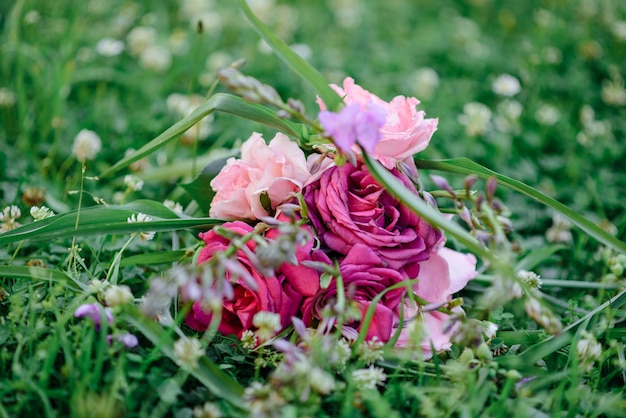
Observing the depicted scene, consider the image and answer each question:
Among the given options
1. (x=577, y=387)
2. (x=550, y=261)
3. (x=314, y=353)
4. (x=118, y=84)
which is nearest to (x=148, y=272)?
(x=314, y=353)

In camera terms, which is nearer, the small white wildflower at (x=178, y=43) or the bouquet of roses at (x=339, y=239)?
the bouquet of roses at (x=339, y=239)

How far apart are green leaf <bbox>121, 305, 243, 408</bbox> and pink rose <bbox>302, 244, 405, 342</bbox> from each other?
0.18 metres

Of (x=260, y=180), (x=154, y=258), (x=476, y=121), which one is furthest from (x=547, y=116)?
(x=154, y=258)

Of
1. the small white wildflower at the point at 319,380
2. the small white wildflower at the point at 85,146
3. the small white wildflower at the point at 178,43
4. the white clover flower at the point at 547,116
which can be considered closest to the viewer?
the small white wildflower at the point at 319,380

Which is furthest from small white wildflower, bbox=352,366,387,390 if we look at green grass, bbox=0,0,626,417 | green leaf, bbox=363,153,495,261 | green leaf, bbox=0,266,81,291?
green leaf, bbox=0,266,81,291

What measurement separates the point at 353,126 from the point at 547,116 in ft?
4.81

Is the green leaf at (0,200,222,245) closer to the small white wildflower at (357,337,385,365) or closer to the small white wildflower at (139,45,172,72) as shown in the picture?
the small white wildflower at (357,337,385,365)

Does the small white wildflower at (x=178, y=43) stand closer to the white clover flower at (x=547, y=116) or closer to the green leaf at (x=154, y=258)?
the white clover flower at (x=547, y=116)

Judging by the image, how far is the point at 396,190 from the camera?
94cm

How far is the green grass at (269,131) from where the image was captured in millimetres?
939

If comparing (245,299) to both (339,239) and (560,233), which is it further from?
(560,233)

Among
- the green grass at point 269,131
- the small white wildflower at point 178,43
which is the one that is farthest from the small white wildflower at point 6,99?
the small white wildflower at point 178,43

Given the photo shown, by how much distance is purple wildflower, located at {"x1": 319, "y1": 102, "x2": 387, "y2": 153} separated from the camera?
0.90 metres

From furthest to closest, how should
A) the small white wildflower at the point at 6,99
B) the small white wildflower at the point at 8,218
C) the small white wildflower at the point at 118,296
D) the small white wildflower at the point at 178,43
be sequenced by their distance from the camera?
the small white wildflower at the point at 178,43
the small white wildflower at the point at 6,99
the small white wildflower at the point at 8,218
the small white wildflower at the point at 118,296
